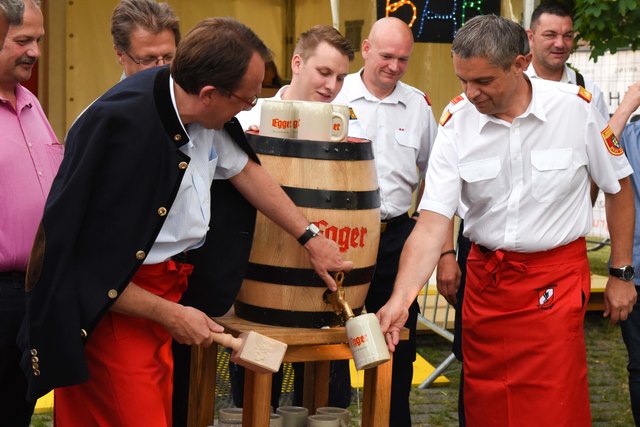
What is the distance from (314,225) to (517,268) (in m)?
0.93

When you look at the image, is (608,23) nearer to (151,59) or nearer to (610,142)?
(610,142)

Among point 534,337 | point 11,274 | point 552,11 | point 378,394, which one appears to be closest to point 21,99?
point 11,274

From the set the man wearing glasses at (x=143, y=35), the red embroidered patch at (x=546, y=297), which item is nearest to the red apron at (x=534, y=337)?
the red embroidered patch at (x=546, y=297)

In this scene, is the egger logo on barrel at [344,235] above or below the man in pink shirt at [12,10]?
below

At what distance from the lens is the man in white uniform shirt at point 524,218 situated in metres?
3.52

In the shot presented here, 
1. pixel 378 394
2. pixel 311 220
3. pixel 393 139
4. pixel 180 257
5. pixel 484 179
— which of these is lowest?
pixel 378 394

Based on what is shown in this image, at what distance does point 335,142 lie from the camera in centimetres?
300

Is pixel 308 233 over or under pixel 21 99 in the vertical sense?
under

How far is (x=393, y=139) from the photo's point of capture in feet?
14.5

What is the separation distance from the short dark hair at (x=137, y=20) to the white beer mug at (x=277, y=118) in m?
0.76

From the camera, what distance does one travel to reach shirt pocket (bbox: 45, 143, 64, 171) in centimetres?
338

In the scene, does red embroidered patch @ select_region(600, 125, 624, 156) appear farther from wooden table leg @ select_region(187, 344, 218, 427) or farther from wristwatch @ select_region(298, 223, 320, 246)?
wooden table leg @ select_region(187, 344, 218, 427)

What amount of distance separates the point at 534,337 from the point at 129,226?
1.59 metres

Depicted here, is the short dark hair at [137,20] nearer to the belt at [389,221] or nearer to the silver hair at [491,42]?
the silver hair at [491,42]
